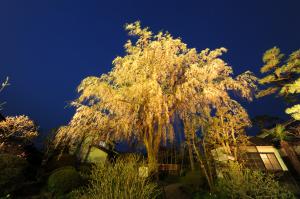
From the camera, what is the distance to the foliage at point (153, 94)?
9.58m

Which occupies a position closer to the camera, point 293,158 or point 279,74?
point 293,158

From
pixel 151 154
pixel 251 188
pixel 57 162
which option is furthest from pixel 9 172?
pixel 251 188

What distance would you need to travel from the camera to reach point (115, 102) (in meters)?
9.74

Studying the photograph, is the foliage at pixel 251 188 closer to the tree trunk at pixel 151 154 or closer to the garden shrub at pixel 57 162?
the tree trunk at pixel 151 154

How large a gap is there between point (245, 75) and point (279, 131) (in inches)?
314

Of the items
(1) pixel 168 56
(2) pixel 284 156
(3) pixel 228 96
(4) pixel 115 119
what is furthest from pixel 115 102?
(2) pixel 284 156

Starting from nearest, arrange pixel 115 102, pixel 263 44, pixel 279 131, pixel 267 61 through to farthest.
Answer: pixel 115 102 < pixel 279 131 < pixel 267 61 < pixel 263 44

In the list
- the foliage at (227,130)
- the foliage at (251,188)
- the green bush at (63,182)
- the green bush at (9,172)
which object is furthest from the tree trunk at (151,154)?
the green bush at (9,172)

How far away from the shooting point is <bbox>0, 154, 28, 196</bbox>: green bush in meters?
9.34

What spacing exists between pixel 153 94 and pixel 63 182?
658 centimetres

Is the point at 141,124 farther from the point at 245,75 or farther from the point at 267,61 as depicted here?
the point at 267,61

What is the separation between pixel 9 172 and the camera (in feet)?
31.2

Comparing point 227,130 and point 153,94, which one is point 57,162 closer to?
point 153,94

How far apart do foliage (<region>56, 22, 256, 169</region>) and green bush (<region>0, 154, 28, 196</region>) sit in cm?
250
